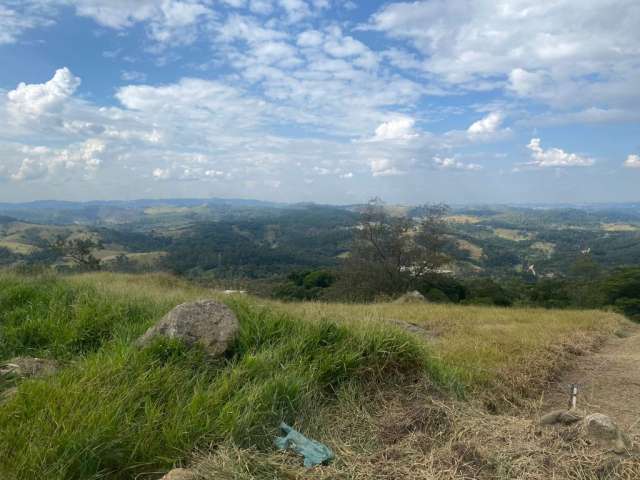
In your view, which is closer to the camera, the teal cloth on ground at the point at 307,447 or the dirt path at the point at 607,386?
the teal cloth on ground at the point at 307,447

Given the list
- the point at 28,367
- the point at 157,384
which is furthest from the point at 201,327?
the point at 28,367

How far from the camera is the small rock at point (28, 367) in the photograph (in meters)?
3.85

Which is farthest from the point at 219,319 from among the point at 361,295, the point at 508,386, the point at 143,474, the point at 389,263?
the point at 389,263

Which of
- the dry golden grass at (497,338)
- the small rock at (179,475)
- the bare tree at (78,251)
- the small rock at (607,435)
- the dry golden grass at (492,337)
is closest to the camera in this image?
the small rock at (179,475)

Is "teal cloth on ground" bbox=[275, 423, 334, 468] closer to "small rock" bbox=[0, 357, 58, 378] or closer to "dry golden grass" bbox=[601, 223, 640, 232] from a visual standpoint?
"small rock" bbox=[0, 357, 58, 378]

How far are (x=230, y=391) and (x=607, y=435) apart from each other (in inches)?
116

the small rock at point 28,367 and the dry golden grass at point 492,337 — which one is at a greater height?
the small rock at point 28,367

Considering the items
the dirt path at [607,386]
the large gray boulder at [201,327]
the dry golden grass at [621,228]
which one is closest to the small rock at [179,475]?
the large gray boulder at [201,327]

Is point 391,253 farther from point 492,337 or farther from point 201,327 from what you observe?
point 201,327

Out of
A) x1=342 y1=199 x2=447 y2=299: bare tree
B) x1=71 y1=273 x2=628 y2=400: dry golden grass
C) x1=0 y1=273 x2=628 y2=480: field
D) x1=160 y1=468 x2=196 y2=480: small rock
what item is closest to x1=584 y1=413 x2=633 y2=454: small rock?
x1=0 y1=273 x2=628 y2=480: field

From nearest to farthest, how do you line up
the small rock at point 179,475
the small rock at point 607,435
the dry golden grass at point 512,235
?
the small rock at point 179,475, the small rock at point 607,435, the dry golden grass at point 512,235

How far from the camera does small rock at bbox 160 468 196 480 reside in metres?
2.49

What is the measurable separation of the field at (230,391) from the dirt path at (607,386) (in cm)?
27

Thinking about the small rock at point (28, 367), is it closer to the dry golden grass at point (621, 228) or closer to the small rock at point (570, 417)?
the small rock at point (570, 417)
